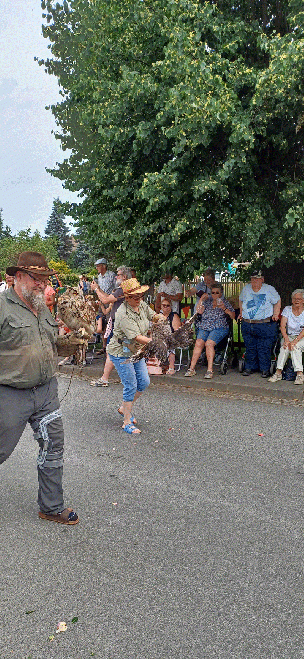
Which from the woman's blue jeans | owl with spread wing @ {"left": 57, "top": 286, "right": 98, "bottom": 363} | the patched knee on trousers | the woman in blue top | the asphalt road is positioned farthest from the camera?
the woman in blue top

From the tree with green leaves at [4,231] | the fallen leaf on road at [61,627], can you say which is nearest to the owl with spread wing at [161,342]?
the fallen leaf on road at [61,627]

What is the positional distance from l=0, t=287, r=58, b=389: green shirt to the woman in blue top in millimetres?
6306

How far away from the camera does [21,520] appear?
4.98 m

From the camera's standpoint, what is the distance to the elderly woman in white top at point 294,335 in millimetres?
10102

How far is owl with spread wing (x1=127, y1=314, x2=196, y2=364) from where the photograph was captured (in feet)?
23.4

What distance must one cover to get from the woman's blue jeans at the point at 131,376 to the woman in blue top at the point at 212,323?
10.9 ft

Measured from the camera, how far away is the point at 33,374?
4738mm

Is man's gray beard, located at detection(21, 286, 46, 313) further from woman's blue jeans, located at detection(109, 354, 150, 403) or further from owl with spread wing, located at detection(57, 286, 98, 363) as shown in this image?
woman's blue jeans, located at detection(109, 354, 150, 403)

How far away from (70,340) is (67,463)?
170 cm

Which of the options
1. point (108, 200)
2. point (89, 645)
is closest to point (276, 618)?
point (89, 645)

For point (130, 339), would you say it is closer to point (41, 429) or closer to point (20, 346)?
point (41, 429)

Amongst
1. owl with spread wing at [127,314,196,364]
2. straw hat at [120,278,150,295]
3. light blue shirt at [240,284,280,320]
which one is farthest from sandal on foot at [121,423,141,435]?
light blue shirt at [240,284,280,320]

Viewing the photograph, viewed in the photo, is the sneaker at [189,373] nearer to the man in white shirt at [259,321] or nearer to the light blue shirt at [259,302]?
the man in white shirt at [259,321]

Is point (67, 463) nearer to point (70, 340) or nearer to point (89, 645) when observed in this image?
point (70, 340)
